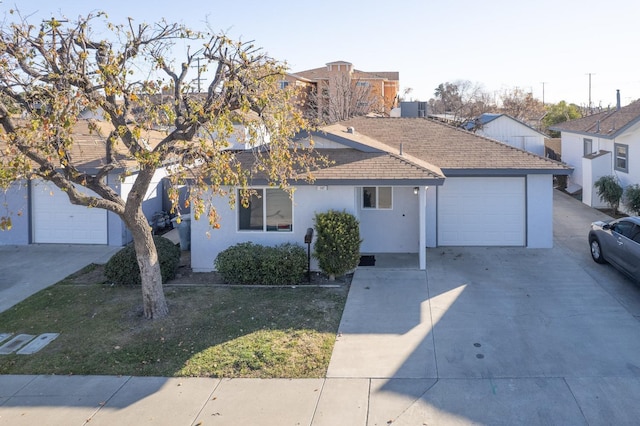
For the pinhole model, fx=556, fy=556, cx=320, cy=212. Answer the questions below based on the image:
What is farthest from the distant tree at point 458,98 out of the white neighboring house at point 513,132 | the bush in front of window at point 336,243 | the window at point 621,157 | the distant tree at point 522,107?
the bush in front of window at point 336,243

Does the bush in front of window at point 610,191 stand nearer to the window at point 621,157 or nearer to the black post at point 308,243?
the window at point 621,157

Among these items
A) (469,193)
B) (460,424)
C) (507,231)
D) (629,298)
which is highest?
(469,193)

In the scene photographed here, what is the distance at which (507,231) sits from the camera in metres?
15.9

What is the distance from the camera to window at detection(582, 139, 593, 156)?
Answer: 24219mm

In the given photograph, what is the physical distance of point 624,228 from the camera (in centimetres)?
1255

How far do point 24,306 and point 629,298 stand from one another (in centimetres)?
1234

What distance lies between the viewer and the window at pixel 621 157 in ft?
67.1

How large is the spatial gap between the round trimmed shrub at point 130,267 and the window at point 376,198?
18.0 feet

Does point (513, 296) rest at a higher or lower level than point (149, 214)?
lower

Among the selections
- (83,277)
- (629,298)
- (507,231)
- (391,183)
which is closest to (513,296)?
(629,298)

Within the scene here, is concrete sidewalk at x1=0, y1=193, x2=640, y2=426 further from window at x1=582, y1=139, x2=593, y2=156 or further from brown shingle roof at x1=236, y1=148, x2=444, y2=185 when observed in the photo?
window at x1=582, y1=139, x2=593, y2=156

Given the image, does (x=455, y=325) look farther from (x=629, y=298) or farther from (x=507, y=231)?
(x=507, y=231)

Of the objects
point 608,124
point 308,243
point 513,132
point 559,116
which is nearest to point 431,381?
point 308,243

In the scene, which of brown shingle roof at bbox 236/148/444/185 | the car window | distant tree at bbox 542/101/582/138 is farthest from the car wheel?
distant tree at bbox 542/101/582/138
